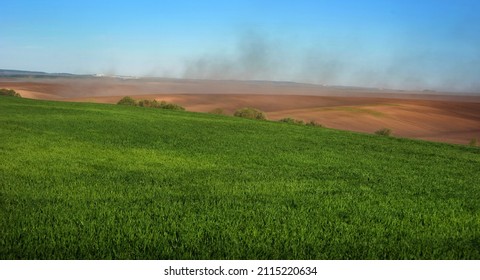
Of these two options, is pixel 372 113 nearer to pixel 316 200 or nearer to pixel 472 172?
pixel 472 172

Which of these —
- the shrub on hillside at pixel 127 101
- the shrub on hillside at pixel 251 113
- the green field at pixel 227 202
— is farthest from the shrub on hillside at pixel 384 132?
the shrub on hillside at pixel 127 101

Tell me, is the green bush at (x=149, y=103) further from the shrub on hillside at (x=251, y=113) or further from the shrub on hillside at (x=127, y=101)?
the shrub on hillside at (x=251, y=113)

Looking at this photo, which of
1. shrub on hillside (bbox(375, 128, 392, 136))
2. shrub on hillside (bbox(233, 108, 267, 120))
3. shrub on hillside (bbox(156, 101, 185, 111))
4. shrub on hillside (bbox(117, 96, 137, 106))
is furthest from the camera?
shrub on hillside (bbox(117, 96, 137, 106))

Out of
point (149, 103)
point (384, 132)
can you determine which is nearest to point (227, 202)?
point (384, 132)

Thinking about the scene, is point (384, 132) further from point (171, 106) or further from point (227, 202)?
point (227, 202)

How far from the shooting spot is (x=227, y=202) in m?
5.91

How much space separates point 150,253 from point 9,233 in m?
1.33

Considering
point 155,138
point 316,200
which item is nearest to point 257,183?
point 316,200

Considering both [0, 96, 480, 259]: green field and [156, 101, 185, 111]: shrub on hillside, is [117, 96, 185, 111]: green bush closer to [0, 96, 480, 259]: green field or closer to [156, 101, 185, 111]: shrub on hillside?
[156, 101, 185, 111]: shrub on hillside

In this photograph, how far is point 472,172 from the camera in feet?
32.4

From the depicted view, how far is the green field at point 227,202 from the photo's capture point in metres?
4.24

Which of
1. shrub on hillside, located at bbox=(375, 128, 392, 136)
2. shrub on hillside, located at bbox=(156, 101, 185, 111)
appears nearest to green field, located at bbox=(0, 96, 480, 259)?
shrub on hillside, located at bbox=(375, 128, 392, 136)

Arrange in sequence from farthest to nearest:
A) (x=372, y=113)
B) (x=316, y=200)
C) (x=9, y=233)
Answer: (x=372, y=113), (x=316, y=200), (x=9, y=233)

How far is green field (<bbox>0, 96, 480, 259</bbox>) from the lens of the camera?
4242mm
